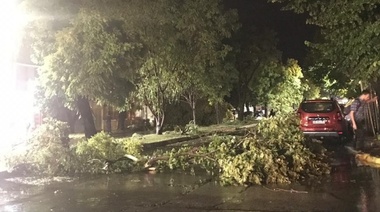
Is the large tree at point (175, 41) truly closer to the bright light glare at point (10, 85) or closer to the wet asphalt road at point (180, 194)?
the bright light glare at point (10, 85)

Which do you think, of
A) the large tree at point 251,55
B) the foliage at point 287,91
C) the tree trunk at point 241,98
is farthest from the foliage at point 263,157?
the foliage at point 287,91

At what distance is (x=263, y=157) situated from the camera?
10961 millimetres

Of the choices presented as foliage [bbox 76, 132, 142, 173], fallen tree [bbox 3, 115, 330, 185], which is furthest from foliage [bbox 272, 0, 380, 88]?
foliage [bbox 76, 132, 142, 173]

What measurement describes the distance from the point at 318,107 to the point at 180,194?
450 inches

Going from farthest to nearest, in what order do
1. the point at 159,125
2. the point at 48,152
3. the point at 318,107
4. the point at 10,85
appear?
the point at 159,125, the point at 10,85, the point at 318,107, the point at 48,152

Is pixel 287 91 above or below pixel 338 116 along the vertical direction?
above

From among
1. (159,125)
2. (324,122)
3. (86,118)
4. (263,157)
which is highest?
(86,118)

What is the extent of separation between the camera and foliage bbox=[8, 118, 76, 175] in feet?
43.8

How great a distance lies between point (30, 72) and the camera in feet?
93.1

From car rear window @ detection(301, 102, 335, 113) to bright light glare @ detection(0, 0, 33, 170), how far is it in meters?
11.0

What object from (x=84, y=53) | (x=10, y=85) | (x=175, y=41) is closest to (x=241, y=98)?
(x=175, y=41)

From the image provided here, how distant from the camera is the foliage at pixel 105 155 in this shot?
1343cm

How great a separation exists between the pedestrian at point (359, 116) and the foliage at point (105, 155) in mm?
7181

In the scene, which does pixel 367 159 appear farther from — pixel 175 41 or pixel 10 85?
pixel 10 85
